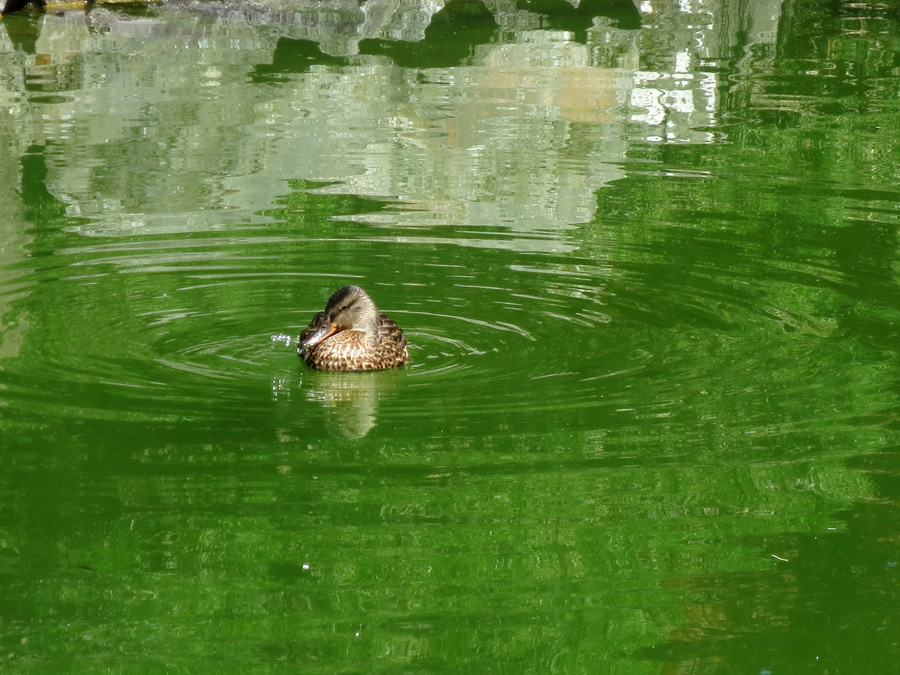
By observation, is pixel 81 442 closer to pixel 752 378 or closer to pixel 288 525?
pixel 288 525

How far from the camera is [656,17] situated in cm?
2097

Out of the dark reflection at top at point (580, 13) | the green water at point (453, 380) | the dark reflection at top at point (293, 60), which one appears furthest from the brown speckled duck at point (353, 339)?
the dark reflection at top at point (580, 13)

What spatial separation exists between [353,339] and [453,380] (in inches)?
28.7

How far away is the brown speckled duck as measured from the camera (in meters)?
8.52

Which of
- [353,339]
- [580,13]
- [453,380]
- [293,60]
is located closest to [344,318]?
[353,339]

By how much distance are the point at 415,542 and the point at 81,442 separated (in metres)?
1.96

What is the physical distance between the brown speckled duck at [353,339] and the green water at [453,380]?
14 centimetres

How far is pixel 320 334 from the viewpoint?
8.64 metres

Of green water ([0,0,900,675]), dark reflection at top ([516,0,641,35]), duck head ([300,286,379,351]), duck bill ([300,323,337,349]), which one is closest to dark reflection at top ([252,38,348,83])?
green water ([0,0,900,675])

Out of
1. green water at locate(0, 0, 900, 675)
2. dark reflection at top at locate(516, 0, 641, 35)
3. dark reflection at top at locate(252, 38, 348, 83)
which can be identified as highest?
dark reflection at top at locate(516, 0, 641, 35)

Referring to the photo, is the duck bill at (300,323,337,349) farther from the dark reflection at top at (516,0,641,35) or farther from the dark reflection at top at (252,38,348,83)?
the dark reflection at top at (516,0,641,35)

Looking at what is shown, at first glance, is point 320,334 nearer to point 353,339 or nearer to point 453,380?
point 353,339

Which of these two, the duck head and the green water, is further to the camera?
the duck head

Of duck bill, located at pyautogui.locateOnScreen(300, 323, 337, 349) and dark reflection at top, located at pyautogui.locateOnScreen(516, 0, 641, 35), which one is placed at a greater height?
dark reflection at top, located at pyautogui.locateOnScreen(516, 0, 641, 35)
